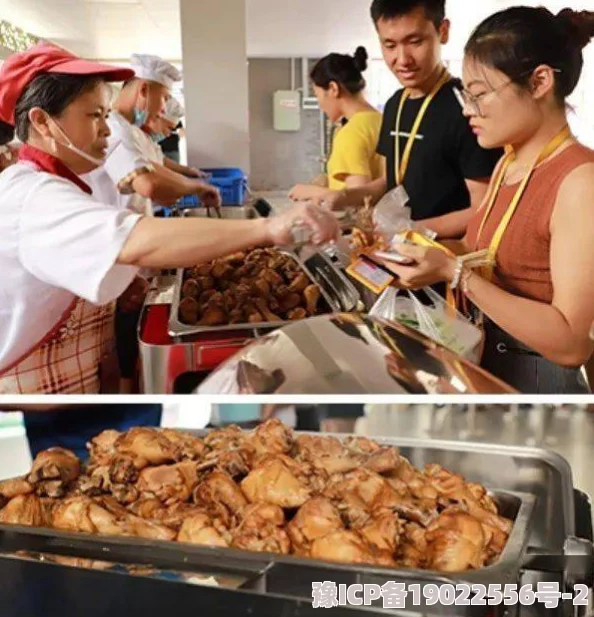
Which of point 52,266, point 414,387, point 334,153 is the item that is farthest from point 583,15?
point 52,266

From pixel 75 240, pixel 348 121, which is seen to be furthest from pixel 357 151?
pixel 75 240

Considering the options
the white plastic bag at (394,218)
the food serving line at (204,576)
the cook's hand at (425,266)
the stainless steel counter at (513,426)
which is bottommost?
the food serving line at (204,576)

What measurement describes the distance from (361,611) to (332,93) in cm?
60

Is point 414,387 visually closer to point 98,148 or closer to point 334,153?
point 334,153

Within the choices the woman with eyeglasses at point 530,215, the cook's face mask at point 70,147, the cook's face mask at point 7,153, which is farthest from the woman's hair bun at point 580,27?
the cook's face mask at point 7,153

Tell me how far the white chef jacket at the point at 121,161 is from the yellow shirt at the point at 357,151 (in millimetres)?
238

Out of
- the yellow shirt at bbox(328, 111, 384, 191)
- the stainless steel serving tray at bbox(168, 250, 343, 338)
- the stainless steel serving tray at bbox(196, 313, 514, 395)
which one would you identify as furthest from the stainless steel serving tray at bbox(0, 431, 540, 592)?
the yellow shirt at bbox(328, 111, 384, 191)

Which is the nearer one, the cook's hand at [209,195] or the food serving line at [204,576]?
the food serving line at [204,576]

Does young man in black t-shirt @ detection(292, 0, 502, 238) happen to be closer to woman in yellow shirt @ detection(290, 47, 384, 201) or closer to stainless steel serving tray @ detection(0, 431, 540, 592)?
woman in yellow shirt @ detection(290, 47, 384, 201)

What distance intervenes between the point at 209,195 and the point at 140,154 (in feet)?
0.37

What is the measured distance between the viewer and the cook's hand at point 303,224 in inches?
32.9

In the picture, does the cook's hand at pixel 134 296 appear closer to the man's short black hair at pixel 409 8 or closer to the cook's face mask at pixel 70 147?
the cook's face mask at pixel 70 147

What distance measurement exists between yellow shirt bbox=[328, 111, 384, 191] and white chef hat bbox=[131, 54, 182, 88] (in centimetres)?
22

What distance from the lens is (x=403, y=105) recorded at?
967 mm
